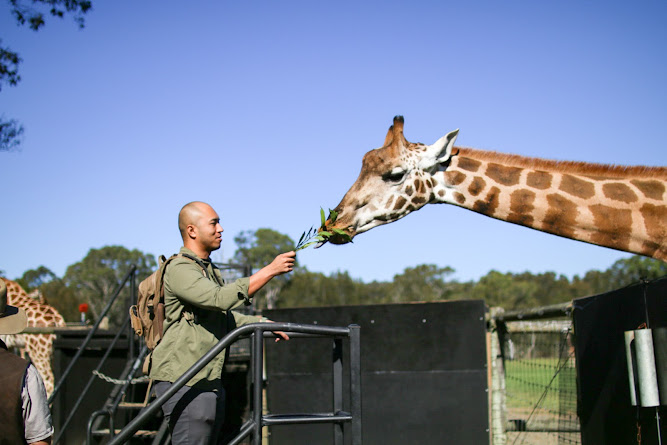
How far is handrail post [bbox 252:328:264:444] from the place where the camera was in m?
3.17

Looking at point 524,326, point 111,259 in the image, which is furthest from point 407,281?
point 524,326

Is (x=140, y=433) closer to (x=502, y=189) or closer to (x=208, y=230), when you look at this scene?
(x=208, y=230)

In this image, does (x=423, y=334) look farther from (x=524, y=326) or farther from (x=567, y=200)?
(x=567, y=200)

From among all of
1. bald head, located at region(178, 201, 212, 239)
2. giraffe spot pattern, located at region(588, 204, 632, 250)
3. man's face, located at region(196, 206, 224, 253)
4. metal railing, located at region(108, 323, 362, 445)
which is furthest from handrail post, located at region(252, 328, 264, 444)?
giraffe spot pattern, located at region(588, 204, 632, 250)

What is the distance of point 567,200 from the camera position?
4.92m

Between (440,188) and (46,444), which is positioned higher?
(440,188)

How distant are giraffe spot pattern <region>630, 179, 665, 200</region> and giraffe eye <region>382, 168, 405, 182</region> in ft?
6.05

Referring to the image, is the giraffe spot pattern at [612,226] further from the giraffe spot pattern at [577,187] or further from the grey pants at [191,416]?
the grey pants at [191,416]

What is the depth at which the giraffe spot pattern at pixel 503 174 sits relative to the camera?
5.11 meters

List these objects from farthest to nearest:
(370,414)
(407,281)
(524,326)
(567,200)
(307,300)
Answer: (407,281)
(307,300)
(524,326)
(370,414)
(567,200)

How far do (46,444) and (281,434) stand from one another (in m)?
5.48

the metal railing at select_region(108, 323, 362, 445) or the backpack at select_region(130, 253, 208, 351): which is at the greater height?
the backpack at select_region(130, 253, 208, 351)

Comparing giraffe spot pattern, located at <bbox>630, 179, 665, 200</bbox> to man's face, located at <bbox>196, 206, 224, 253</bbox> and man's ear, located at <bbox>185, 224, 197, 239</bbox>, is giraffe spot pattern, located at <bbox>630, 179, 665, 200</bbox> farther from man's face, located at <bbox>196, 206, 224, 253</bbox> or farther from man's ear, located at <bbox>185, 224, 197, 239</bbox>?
man's ear, located at <bbox>185, 224, 197, 239</bbox>

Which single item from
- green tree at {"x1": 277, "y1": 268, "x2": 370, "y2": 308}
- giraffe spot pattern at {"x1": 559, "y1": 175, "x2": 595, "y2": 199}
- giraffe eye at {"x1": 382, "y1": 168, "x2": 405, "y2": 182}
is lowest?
giraffe spot pattern at {"x1": 559, "y1": 175, "x2": 595, "y2": 199}
